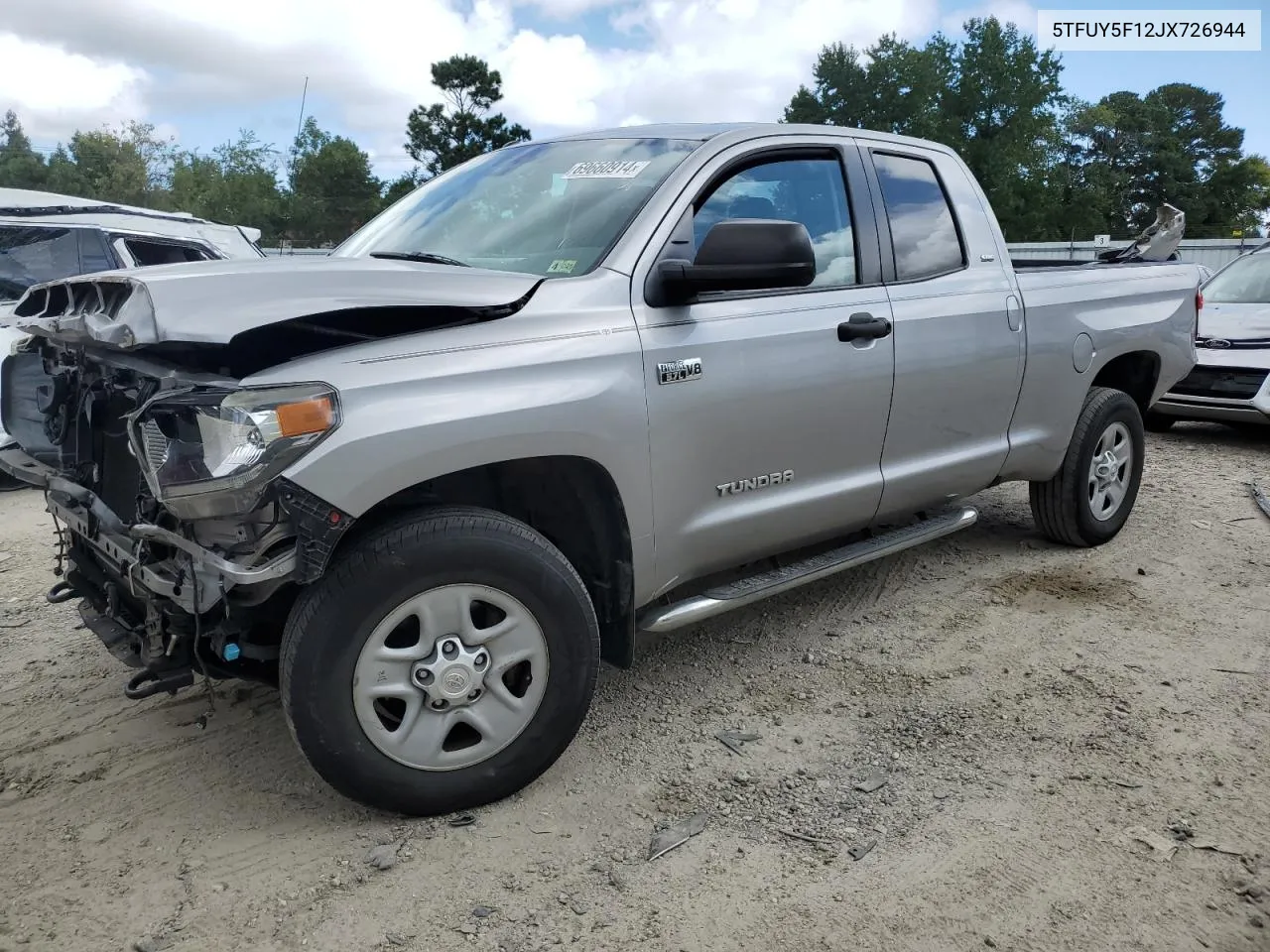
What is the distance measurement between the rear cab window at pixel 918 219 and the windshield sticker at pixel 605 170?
3.65 ft

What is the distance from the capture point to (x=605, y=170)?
10.9 ft

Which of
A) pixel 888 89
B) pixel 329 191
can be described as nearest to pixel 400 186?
pixel 329 191

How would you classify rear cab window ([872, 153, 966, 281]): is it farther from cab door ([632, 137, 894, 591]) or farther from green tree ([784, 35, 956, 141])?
green tree ([784, 35, 956, 141])

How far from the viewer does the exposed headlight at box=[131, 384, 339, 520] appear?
7.27 feet

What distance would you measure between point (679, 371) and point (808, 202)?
106cm

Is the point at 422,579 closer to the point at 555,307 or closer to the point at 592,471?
the point at 592,471

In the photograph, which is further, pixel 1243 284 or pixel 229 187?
pixel 229 187

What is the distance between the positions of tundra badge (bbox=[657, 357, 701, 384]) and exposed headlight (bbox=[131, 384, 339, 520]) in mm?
1021

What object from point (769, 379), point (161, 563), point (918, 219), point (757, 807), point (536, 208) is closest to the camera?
point (161, 563)

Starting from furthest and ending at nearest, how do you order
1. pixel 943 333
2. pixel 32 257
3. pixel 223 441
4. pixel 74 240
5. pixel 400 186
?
pixel 400 186 < pixel 74 240 < pixel 32 257 < pixel 943 333 < pixel 223 441

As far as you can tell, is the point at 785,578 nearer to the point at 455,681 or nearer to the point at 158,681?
the point at 455,681

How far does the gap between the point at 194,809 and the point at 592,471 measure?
58.8 inches

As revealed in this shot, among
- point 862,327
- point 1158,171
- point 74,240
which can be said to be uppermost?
point 1158,171

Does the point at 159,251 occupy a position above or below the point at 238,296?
above
